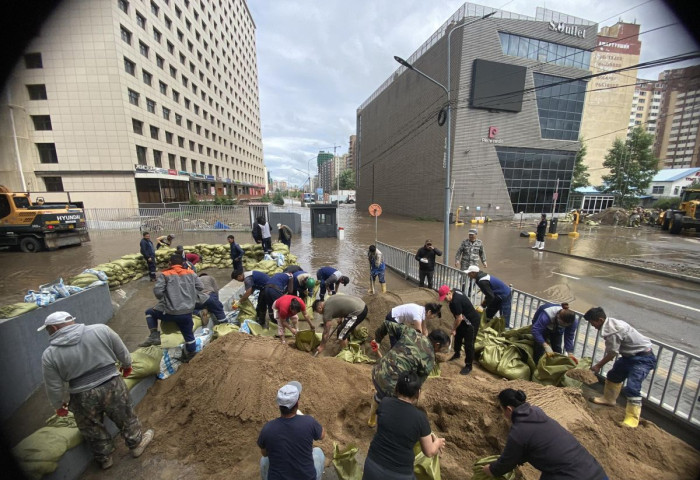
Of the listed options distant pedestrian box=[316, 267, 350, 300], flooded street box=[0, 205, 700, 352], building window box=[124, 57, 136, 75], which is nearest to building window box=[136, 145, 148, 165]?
building window box=[124, 57, 136, 75]

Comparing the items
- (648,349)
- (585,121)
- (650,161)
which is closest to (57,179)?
(648,349)

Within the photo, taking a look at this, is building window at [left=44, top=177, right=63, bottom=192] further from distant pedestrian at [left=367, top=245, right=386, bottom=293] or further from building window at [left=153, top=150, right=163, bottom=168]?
distant pedestrian at [left=367, top=245, right=386, bottom=293]

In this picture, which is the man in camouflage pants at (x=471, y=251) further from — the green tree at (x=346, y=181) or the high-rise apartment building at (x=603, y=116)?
the green tree at (x=346, y=181)

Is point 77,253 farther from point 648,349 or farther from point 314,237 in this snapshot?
point 648,349

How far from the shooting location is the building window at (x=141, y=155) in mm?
24806

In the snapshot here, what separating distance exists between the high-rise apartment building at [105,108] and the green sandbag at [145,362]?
22463 mm

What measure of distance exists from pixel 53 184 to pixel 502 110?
39262mm

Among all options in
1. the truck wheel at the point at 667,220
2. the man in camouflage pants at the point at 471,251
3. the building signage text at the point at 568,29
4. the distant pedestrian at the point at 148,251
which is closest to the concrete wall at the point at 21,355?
the distant pedestrian at the point at 148,251

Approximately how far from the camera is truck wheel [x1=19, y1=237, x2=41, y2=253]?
1204 cm

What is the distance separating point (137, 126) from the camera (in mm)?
25250

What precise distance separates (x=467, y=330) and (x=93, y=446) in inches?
178

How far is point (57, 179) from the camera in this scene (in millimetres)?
23156

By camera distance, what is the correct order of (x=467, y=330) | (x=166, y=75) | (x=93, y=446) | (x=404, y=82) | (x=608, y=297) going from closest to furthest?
(x=93, y=446), (x=467, y=330), (x=608, y=297), (x=166, y=75), (x=404, y=82)

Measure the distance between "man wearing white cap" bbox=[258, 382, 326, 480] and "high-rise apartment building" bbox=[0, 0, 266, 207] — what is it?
24.5 m
